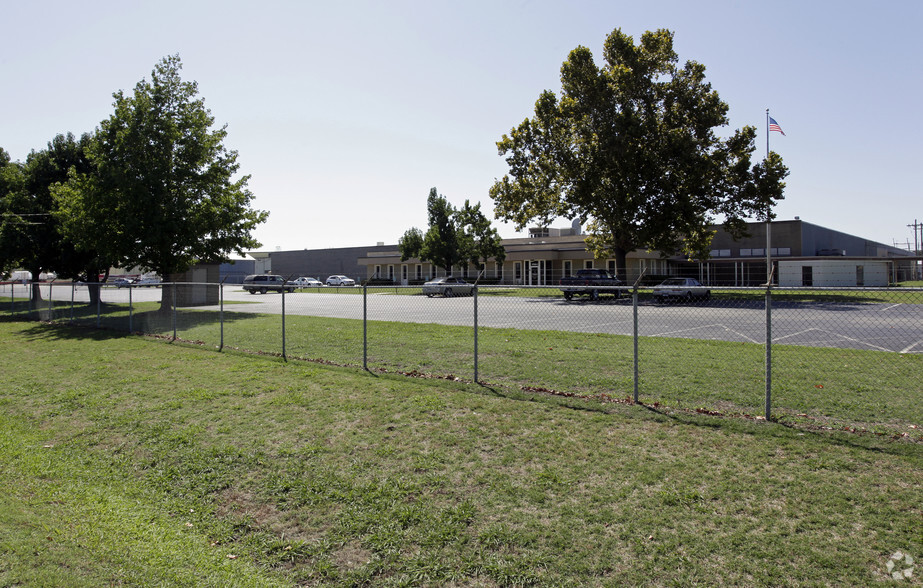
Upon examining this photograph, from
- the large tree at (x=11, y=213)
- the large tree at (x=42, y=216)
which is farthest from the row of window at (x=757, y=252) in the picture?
the large tree at (x=11, y=213)

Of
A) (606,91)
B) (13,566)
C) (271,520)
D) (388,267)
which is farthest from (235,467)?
(388,267)

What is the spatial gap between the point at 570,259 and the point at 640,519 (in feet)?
153

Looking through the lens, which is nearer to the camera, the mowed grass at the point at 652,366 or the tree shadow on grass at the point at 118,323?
the mowed grass at the point at 652,366

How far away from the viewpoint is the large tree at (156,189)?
2267 centimetres

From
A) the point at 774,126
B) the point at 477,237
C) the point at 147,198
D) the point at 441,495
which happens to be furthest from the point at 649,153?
the point at 441,495

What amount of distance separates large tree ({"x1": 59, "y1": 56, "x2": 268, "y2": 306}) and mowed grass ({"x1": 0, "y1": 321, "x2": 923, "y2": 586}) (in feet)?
57.9

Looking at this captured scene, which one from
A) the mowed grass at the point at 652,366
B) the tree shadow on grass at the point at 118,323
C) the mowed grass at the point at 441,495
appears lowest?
the mowed grass at the point at 441,495

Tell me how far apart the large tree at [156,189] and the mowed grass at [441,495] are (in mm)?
17653

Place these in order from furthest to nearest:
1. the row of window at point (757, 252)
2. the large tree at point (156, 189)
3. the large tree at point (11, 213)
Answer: the row of window at point (757, 252)
the large tree at point (11, 213)
the large tree at point (156, 189)

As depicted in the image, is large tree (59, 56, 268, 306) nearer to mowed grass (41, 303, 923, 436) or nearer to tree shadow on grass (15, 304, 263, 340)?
tree shadow on grass (15, 304, 263, 340)

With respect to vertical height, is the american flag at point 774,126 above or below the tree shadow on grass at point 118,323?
above

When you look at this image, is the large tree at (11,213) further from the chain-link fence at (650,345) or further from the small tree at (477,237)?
the small tree at (477,237)

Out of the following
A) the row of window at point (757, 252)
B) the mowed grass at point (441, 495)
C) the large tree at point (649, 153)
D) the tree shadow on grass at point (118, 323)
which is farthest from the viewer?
the row of window at point (757, 252)

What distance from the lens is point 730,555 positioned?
3.53m
